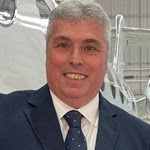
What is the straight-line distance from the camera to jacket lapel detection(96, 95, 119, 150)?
2.54 meters

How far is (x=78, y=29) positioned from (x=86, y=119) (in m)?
0.45

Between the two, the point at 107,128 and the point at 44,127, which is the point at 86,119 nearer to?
the point at 107,128

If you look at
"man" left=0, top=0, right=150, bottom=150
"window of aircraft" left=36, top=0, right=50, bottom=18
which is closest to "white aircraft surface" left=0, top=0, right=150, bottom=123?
"window of aircraft" left=36, top=0, right=50, bottom=18

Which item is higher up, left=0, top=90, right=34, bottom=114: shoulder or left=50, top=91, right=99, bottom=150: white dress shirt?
left=0, top=90, right=34, bottom=114: shoulder

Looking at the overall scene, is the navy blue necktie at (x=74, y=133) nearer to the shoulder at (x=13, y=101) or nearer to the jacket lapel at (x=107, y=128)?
the jacket lapel at (x=107, y=128)

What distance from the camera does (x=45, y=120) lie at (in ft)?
8.37

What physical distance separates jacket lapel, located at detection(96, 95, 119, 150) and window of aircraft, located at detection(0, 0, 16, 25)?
148 cm

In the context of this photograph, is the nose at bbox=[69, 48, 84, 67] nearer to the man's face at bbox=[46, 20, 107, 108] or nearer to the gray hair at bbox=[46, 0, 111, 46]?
the man's face at bbox=[46, 20, 107, 108]

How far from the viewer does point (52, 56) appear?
2494 mm

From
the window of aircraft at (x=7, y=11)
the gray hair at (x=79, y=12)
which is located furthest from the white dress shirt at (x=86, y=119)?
the window of aircraft at (x=7, y=11)

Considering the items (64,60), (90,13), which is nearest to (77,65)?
(64,60)

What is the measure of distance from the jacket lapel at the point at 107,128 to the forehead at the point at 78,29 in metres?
0.39

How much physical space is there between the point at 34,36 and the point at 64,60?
65.6 inches

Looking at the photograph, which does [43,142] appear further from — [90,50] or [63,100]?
[90,50]
